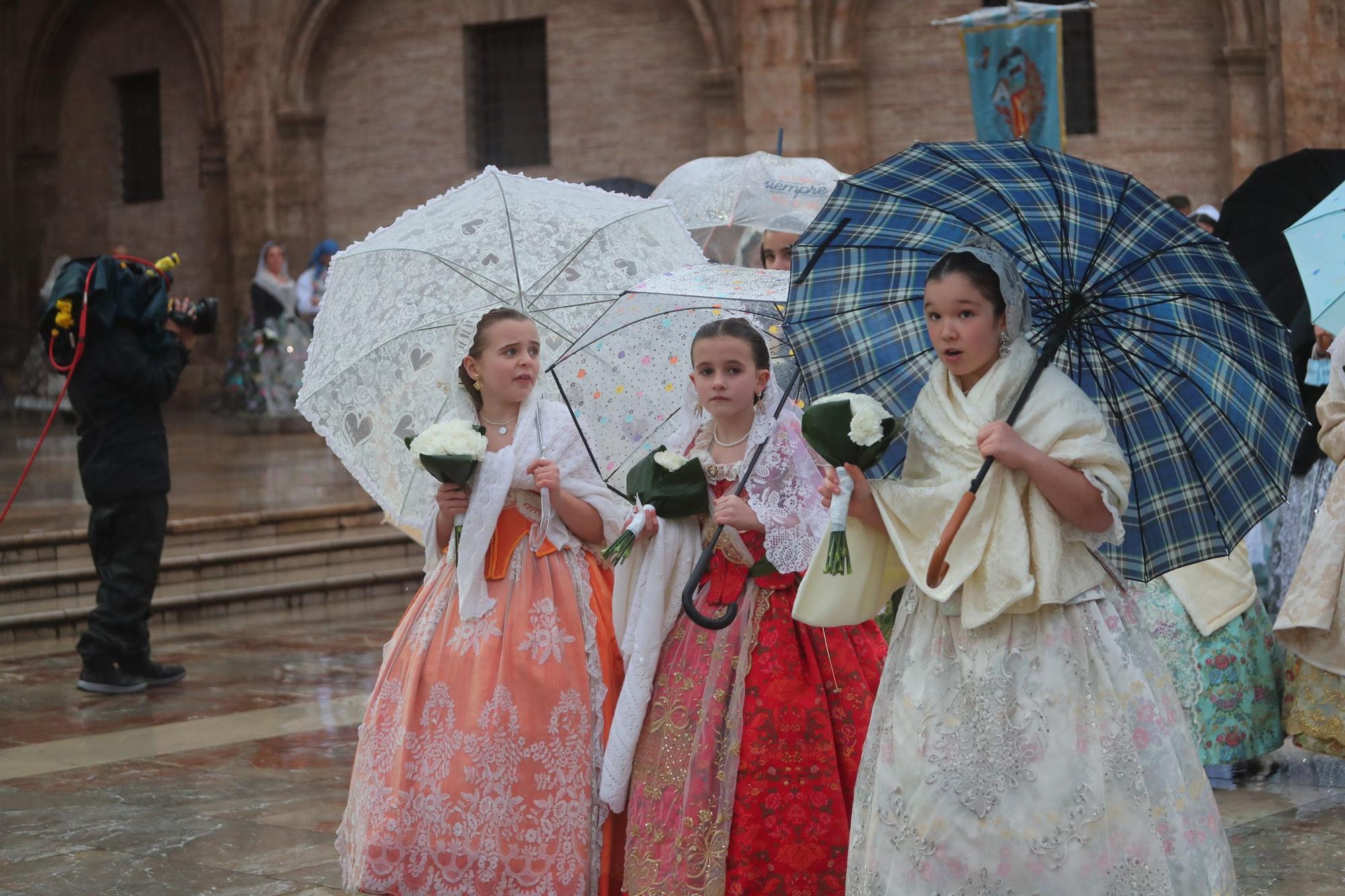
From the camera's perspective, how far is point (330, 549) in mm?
11398

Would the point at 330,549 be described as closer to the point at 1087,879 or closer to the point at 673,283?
the point at 673,283

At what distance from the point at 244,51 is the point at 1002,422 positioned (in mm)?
19191

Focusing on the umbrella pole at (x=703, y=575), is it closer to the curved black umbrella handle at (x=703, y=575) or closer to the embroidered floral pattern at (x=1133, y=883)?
the curved black umbrella handle at (x=703, y=575)

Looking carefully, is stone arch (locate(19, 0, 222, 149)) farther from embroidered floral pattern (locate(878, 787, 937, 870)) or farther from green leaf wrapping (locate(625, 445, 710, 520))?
embroidered floral pattern (locate(878, 787, 937, 870))

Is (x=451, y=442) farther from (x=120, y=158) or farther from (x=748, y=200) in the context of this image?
(x=120, y=158)

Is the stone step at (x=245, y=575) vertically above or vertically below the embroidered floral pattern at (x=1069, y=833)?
above

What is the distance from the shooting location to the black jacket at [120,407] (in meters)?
7.80

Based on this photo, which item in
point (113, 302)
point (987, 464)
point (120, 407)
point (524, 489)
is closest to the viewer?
point (987, 464)

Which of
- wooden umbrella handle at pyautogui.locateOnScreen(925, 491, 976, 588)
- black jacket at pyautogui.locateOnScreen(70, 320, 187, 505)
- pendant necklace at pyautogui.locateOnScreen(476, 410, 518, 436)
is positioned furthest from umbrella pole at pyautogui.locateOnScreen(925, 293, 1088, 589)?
black jacket at pyautogui.locateOnScreen(70, 320, 187, 505)

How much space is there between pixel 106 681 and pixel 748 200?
3.59 m

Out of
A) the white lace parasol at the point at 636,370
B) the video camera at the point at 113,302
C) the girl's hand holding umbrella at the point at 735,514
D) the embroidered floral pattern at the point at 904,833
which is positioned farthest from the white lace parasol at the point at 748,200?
the embroidered floral pattern at the point at 904,833

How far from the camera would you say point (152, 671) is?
8.16 meters

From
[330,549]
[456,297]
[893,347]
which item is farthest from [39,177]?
[893,347]

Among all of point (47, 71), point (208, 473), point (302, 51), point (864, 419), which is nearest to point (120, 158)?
point (47, 71)
